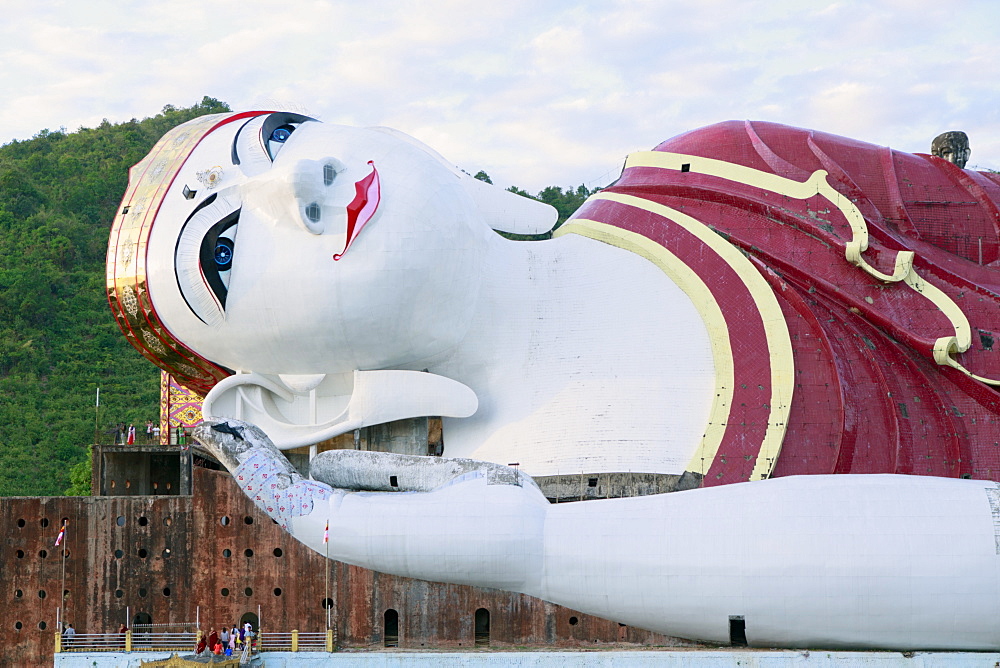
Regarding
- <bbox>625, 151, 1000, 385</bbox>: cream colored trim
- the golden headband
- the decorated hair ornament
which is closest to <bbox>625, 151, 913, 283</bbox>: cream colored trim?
<bbox>625, 151, 1000, 385</bbox>: cream colored trim

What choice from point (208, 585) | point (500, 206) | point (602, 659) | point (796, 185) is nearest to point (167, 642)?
point (208, 585)

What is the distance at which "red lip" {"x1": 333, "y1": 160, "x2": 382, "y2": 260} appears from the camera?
1530 centimetres

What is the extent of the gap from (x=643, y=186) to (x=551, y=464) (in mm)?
4587

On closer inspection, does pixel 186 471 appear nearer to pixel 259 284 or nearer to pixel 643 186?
pixel 259 284

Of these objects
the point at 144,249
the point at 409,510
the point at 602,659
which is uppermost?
the point at 144,249

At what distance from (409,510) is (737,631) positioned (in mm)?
3575

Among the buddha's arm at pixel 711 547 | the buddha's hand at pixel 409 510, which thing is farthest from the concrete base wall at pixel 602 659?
the buddha's hand at pixel 409 510

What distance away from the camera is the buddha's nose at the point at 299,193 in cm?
1505

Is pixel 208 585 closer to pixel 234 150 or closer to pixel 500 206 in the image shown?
pixel 234 150

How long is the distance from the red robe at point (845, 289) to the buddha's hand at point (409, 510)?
2.63 meters

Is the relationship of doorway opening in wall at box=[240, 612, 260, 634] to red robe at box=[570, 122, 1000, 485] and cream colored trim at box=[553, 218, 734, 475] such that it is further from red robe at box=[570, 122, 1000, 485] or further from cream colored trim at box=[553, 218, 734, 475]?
red robe at box=[570, 122, 1000, 485]

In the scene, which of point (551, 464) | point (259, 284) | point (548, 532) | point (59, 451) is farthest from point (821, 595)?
point (59, 451)

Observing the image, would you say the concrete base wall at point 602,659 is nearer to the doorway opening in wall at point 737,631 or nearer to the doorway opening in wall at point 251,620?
the doorway opening in wall at point 737,631

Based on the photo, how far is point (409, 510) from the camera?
44.0 ft
